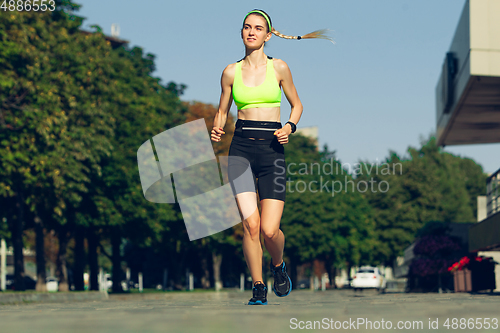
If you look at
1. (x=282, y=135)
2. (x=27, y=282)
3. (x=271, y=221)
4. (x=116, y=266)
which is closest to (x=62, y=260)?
(x=116, y=266)

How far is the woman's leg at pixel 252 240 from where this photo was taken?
5882 mm

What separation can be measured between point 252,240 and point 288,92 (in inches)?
50.2

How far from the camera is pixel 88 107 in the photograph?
89.2ft

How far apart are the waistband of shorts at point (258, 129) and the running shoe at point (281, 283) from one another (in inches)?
43.7

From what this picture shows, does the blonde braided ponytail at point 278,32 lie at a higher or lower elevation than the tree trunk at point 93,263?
higher

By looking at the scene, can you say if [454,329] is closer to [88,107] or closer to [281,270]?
[281,270]

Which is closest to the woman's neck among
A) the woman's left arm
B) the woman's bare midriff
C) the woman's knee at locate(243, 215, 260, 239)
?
the woman's left arm

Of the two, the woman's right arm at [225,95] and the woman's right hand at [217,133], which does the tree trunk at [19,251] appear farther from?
the woman's right hand at [217,133]

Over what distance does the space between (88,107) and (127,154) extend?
767 centimetres

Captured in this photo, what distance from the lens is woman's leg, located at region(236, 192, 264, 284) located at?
5.88 m

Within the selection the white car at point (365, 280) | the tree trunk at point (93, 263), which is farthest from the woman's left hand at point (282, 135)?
the white car at point (365, 280)

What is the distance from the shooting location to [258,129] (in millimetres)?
5793

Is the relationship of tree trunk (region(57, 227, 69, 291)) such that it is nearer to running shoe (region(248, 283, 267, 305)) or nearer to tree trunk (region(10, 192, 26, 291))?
tree trunk (region(10, 192, 26, 291))

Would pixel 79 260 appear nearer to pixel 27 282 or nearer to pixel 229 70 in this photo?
pixel 27 282
